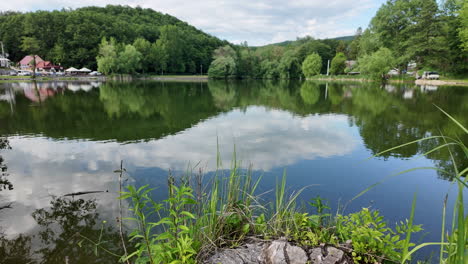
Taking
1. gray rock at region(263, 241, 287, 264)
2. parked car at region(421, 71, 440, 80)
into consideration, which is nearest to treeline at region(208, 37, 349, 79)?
parked car at region(421, 71, 440, 80)

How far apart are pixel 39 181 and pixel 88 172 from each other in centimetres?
104

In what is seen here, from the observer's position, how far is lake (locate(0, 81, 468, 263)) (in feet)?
15.1

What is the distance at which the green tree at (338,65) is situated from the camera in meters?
72.4

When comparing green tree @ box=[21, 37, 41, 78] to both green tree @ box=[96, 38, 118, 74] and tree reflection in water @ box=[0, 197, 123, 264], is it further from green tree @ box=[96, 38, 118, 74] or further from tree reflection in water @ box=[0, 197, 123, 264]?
tree reflection in water @ box=[0, 197, 123, 264]

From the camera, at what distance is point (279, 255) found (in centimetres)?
276

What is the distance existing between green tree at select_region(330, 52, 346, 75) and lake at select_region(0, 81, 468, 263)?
62.1m

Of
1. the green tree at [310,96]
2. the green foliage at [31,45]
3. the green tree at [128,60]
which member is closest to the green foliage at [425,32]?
the green tree at [310,96]

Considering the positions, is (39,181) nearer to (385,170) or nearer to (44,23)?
(385,170)

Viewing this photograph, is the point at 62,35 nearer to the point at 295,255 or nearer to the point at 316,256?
the point at 295,255

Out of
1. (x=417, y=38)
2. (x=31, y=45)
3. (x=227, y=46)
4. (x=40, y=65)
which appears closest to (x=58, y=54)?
(x=40, y=65)

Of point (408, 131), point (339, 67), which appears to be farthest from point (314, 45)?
point (408, 131)

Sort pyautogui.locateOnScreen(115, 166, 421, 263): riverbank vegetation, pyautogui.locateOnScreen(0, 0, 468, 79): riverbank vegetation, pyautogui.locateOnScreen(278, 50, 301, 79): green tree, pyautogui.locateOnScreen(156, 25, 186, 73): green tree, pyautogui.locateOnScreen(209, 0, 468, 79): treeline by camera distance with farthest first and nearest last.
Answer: pyautogui.locateOnScreen(278, 50, 301, 79): green tree < pyautogui.locateOnScreen(156, 25, 186, 73): green tree < pyautogui.locateOnScreen(0, 0, 468, 79): riverbank vegetation < pyautogui.locateOnScreen(209, 0, 468, 79): treeline < pyautogui.locateOnScreen(115, 166, 421, 263): riverbank vegetation

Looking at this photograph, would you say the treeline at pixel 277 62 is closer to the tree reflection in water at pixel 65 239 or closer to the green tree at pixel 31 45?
the green tree at pixel 31 45

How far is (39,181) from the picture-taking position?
6.33 m
